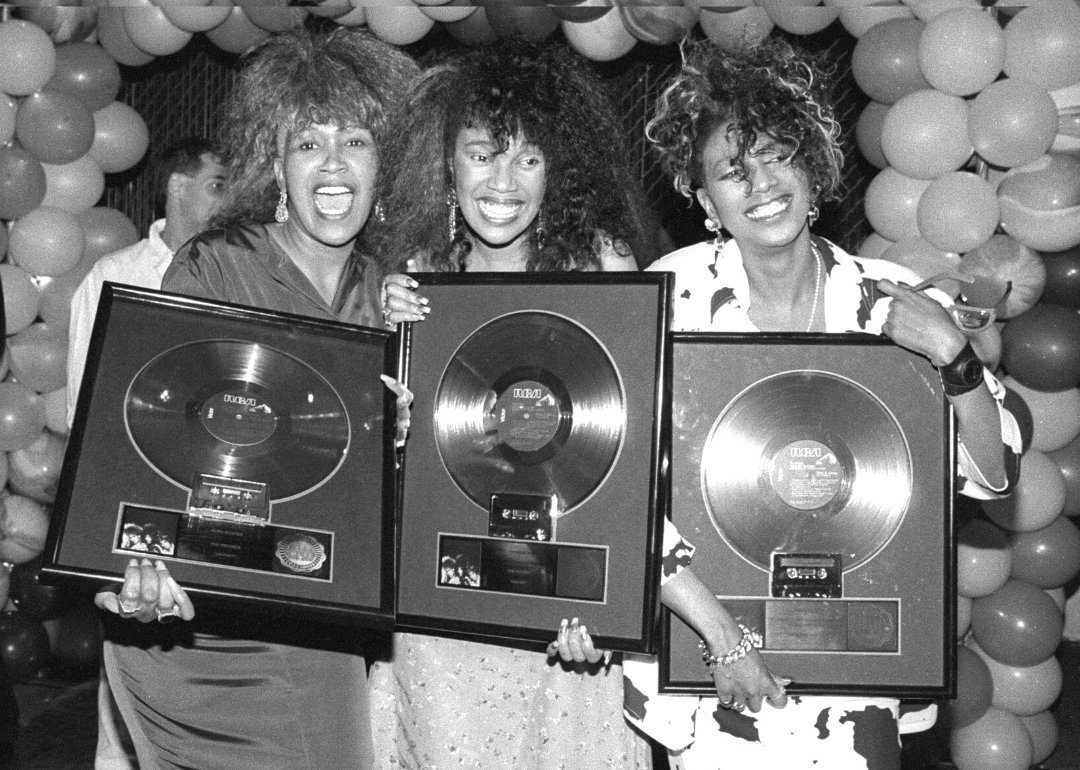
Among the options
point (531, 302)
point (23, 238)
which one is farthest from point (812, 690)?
point (23, 238)

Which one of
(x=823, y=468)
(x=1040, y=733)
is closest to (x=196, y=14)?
(x=823, y=468)

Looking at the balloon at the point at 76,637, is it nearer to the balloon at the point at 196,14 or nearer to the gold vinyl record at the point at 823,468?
the balloon at the point at 196,14

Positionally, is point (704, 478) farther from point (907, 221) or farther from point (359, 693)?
point (907, 221)

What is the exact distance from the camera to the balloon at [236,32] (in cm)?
535

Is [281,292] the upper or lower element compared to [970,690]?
upper

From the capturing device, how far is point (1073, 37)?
4289mm

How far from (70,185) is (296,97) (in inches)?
119

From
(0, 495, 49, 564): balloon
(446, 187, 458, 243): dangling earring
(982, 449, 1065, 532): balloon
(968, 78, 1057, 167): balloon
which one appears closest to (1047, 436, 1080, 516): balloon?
(982, 449, 1065, 532): balloon

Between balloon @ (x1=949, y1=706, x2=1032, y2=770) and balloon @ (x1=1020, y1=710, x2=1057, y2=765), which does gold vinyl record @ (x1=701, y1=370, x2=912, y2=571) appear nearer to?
balloon @ (x1=949, y1=706, x2=1032, y2=770)

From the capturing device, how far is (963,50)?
14.3 feet

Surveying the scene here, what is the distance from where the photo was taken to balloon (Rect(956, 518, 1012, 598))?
4551mm

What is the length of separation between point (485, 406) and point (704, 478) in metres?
0.44

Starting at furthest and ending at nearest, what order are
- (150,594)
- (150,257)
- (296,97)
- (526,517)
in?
1. (150,257)
2. (296,97)
3. (526,517)
4. (150,594)

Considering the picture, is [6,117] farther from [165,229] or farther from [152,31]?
[165,229]
